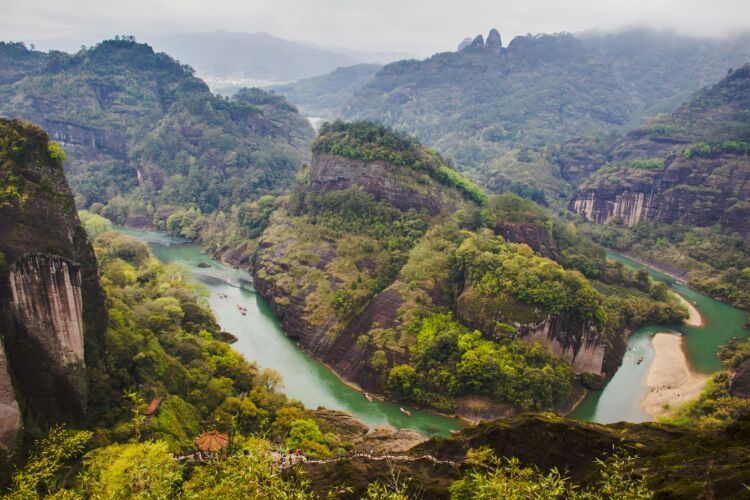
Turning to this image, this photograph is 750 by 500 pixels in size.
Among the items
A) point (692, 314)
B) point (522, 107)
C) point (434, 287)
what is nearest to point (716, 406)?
point (434, 287)

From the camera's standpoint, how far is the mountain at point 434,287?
138 ft

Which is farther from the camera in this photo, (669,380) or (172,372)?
(669,380)

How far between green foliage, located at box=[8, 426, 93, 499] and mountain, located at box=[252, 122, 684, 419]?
77.6 ft

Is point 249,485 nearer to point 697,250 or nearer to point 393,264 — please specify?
point 393,264

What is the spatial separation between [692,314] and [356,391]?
134ft

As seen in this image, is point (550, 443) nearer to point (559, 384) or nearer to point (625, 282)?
point (559, 384)

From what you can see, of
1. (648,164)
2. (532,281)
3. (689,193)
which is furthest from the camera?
(648,164)

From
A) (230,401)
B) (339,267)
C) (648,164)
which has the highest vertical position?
(648,164)

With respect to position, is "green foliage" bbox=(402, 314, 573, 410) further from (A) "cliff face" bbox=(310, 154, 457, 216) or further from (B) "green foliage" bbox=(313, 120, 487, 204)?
(B) "green foliage" bbox=(313, 120, 487, 204)

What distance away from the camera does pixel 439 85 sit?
197500 millimetres

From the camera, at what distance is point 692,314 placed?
62.3 metres

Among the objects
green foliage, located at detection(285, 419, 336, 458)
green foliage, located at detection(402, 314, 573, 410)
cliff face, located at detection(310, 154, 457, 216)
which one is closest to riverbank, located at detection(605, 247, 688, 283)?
cliff face, located at detection(310, 154, 457, 216)

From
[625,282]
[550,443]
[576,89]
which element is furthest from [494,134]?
[550,443]

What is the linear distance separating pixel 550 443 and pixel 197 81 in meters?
122
